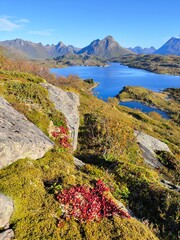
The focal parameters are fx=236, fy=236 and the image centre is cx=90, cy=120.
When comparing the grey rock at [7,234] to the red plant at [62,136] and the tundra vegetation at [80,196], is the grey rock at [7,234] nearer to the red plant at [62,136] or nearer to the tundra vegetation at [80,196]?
the tundra vegetation at [80,196]

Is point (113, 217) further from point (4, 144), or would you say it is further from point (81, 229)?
point (4, 144)

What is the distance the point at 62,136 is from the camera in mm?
18750

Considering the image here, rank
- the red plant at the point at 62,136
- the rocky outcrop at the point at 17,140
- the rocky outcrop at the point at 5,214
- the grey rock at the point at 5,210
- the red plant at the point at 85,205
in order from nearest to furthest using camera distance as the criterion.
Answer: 1. the rocky outcrop at the point at 5,214
2. the grey rock at the point at 5,210
3. the red plant at the point at 85,205
4. the rocky outcrop at the point at 17,140
5. the red plant at the point at 62,136

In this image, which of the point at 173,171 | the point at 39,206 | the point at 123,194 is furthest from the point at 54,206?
the point at 173,171

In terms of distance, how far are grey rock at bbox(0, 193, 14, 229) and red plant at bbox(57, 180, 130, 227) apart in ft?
5.97

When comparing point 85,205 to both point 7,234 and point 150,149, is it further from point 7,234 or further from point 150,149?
point 150,149

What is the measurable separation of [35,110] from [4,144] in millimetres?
8662

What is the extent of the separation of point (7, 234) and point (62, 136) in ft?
37.4

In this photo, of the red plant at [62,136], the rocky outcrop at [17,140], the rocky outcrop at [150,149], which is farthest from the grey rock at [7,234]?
the rocky outcrop at [150,149]

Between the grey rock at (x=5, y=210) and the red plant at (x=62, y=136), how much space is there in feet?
29.9

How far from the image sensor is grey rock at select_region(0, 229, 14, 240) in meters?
7.46

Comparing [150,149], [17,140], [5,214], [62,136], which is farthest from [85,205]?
[150,149]

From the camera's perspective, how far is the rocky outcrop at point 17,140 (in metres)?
11.1

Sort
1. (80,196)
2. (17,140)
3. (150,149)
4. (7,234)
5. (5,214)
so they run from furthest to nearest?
(150,149)
(17,140)
(80,196)
(5,214)
(7,234)
